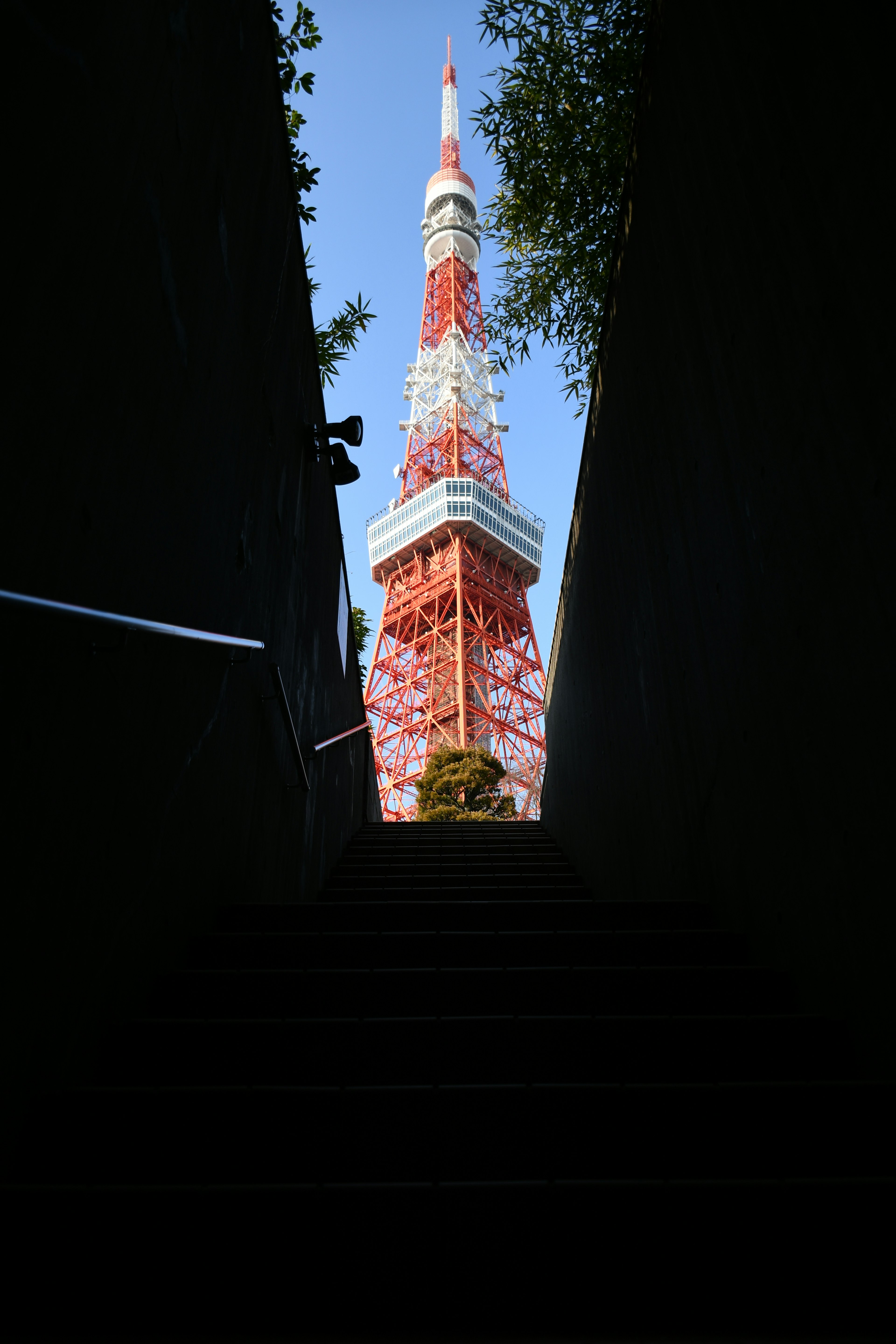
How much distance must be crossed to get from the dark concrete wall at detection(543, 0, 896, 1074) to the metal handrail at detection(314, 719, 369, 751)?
1612 millimetres

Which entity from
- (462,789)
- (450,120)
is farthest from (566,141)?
(450,120)

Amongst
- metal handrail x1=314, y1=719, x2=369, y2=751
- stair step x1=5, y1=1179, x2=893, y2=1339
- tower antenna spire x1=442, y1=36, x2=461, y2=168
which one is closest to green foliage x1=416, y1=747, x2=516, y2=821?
metal handrail x1=314, y1=719, x2=369, y2=751

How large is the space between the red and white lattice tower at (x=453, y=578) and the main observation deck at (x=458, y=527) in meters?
0.06

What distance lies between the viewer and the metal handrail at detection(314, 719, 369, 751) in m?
4.09

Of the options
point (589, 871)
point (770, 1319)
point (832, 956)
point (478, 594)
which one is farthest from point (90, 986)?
point (478, 594)

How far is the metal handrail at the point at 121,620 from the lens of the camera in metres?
1.16

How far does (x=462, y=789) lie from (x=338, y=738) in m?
11.6

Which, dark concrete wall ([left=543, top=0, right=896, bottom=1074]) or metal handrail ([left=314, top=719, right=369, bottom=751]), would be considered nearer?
dark concrete wall ([left=543, top=0, right=896, bottom=1074])

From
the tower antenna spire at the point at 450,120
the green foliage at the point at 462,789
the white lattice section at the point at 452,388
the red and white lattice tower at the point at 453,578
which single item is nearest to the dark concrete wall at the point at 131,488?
the green foliage at the point at 462,789

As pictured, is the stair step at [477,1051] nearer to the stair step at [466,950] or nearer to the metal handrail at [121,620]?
the stair step at [466,950]

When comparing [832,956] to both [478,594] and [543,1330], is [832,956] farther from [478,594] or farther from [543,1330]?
[478,594]

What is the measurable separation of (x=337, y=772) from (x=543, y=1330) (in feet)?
14.8

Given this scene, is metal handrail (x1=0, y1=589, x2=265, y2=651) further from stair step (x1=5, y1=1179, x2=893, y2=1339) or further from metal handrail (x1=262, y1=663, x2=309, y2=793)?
stair step (x1=5, y1=1179, x2=893, y2=1339)

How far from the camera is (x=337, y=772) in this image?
5.43 meters
